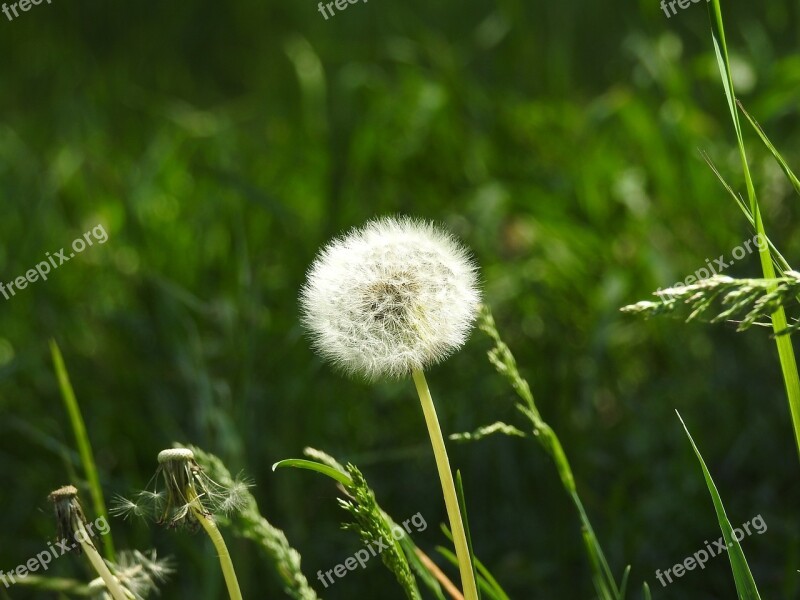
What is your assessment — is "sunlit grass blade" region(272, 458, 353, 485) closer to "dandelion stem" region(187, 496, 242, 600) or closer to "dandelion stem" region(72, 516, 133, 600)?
"dandelion stem" region(187, 496, 242, 600)

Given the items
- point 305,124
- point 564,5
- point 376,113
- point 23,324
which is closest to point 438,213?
point 376,113

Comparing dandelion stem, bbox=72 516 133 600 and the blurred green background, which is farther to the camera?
the blurred green background

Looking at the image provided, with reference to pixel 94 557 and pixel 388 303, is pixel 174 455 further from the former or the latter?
pixel 388 303

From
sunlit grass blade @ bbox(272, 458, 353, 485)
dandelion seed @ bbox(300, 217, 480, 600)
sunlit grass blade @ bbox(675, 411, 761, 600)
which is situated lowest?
sunlit grass blade @ bbox(675, 411, 761, 600)

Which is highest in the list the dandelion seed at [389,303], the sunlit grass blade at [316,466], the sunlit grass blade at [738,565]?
the dandelion seed at [389,303]

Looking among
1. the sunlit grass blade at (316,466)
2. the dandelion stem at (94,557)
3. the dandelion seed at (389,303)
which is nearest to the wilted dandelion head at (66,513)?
the dandelion stem at (94,557)

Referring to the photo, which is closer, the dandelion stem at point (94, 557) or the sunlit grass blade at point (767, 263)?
the dandelion stem at point (94, 557)

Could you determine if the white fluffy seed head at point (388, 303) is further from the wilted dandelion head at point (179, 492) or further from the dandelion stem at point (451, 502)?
the wilted dandelion head at point (179, 492)

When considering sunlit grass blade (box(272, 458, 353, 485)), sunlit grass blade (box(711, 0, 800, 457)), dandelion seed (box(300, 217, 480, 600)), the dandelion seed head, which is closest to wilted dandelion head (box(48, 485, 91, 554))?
the dandelion seed head
